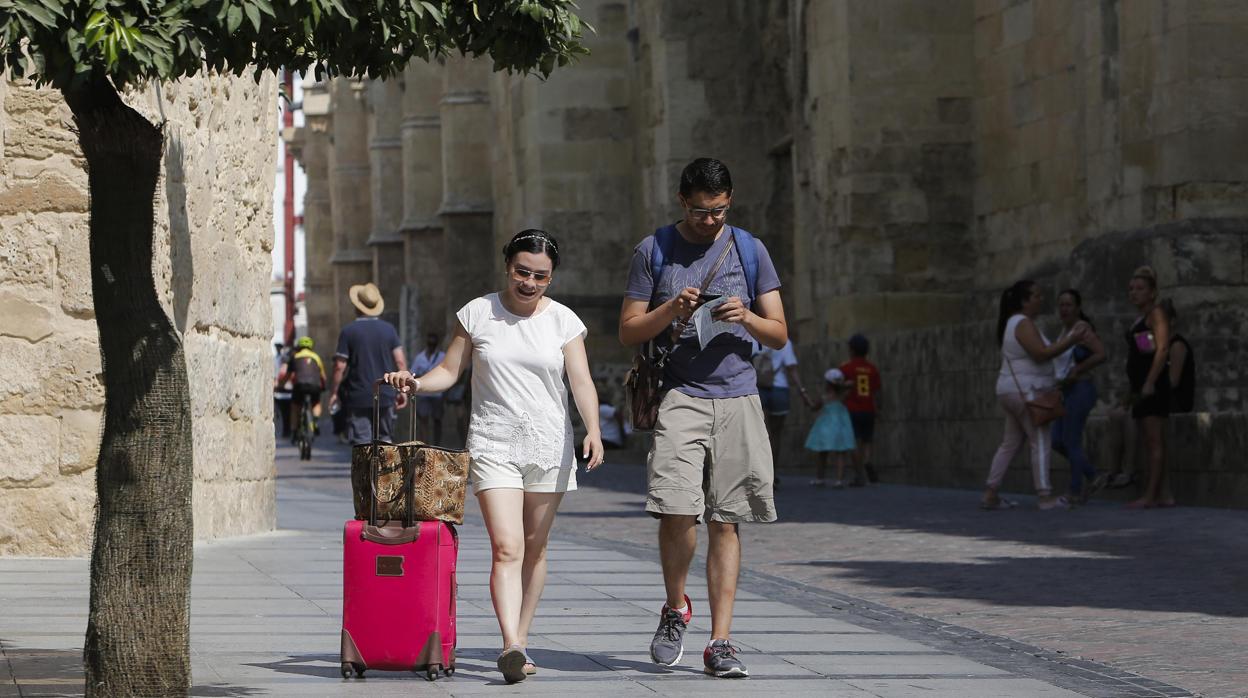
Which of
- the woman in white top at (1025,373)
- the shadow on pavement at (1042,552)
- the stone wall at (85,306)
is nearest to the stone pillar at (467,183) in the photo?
the shadow on pavement at (1042,552)

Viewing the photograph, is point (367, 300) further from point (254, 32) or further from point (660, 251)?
point (254, 32)

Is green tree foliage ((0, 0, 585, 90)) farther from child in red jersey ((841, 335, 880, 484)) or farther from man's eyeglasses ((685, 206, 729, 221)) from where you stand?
child in red jersey ((841, 335, 880, 484))

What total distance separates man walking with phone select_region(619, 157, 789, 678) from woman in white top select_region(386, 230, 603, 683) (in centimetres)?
27

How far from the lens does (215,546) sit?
502 inches

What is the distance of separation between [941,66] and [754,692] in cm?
1804

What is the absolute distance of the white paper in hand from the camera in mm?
7586

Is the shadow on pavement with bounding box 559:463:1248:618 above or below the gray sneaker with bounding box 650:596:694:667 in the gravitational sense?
below

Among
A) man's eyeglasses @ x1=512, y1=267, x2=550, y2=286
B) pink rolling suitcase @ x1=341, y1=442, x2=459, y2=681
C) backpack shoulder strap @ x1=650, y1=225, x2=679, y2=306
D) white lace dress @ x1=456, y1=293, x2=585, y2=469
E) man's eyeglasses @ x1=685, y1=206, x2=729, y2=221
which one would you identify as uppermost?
man's eyeglasses @ x1=685, y1=206, x2=729, y2=221

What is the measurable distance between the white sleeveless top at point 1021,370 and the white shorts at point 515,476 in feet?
28.6

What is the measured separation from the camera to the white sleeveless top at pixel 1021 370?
1587 centimetres

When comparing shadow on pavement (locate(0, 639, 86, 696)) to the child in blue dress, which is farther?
the child in blue dress

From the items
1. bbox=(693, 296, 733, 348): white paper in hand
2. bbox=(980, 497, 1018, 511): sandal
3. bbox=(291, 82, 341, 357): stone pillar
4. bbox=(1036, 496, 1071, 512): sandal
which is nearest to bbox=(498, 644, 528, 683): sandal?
bbox=(693, 296, 733, 348): white paper in hand

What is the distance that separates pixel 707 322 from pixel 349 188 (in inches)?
2289

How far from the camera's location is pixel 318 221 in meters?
72.5
